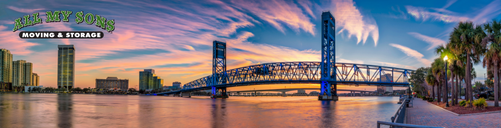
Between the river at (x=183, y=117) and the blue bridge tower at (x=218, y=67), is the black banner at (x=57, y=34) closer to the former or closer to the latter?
the river at (x=183, y=117)

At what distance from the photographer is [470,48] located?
111ft

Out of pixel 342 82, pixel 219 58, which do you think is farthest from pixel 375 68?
pixel 219 58

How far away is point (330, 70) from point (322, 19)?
17888mm

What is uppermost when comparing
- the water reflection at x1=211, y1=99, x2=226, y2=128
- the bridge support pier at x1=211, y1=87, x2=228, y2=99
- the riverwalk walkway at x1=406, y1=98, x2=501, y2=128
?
the riverwalk walkway at x1=406, y1=98, x2=501, y2=128

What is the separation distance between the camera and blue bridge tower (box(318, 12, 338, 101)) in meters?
104

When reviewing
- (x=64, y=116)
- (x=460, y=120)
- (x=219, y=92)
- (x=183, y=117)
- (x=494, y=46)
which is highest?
(x=494, y=46)

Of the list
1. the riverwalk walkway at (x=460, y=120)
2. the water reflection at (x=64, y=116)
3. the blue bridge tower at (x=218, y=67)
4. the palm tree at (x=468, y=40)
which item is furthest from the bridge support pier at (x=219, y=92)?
the riverwalk walkway at (x=460, y=120)

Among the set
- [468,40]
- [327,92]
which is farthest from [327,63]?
[468,40]

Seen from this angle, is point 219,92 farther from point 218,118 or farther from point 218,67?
point 218,118

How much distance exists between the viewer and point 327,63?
353ft

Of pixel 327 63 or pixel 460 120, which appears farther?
pixel 327 63

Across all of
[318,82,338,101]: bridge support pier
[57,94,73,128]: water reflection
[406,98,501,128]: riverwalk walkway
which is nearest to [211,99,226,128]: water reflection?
[57,94,73,128]: water reflection

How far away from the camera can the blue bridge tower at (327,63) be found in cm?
10394

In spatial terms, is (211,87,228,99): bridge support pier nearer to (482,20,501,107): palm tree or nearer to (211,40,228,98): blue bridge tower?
(211,40,228,98): blue bridge tower
